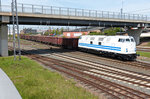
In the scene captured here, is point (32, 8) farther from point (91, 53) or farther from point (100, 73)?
point (100, 73)

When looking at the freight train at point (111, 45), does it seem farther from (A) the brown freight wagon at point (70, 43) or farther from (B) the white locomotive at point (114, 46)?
(A) the brown freight wagon at point (70, 43)

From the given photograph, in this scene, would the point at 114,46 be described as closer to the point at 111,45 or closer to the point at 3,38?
the point at 111,45

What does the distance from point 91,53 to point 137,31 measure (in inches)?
975

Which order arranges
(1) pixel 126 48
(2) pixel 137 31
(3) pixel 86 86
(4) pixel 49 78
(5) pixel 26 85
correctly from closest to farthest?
(5) pixel 26 85, (3) pixel 86 86, (4) pixel 49 78, (1) pixel 126 48, (2) pixel 137 31

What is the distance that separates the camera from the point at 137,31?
4972cm

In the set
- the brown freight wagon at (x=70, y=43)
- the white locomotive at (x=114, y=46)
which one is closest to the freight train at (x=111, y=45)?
the white locomotive at (x=114, y=46)

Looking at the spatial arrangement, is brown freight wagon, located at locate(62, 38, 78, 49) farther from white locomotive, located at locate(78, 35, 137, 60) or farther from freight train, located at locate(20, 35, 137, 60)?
white locomotive, located at locate(78, 35, 137, 60)

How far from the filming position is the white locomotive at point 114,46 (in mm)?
22641

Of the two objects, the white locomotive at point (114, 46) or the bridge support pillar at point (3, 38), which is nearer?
the white locomotive at point (114, 46)

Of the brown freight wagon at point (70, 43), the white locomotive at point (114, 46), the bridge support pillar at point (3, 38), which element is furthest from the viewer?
the brown freight wagon at point (70, 43)

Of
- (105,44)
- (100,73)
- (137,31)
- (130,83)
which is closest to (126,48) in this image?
(105,44)

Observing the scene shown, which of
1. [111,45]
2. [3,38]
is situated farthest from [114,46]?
[3,38]

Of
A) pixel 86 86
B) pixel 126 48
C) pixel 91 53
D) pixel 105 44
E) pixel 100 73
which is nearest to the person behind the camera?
pixel 86 86

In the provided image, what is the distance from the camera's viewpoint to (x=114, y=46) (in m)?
24.2
